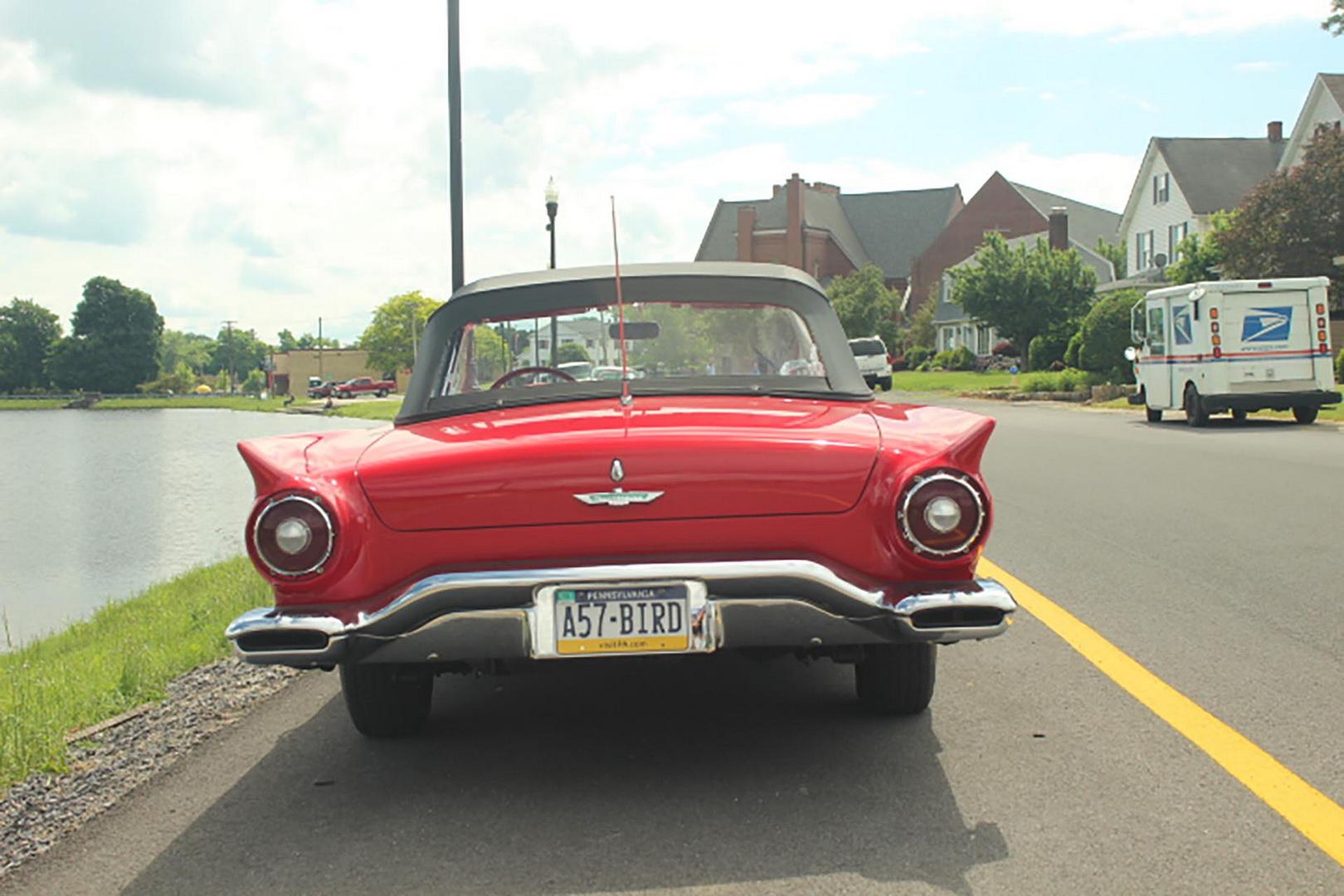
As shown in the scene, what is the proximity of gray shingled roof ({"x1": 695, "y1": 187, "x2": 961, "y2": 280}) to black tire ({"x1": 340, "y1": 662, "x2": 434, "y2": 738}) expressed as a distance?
10132 cm

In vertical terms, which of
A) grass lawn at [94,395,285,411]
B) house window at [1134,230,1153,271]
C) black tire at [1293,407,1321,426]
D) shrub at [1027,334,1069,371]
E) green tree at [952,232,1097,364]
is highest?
house window at [1134,230,1153,271]

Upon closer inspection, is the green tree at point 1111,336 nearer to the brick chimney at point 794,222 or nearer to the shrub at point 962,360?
the shrub at point 962,360

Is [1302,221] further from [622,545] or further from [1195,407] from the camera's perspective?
[622,545]

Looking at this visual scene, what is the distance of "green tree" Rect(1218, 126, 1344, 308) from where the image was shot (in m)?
35.7

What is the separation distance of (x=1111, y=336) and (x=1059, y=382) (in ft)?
7.60

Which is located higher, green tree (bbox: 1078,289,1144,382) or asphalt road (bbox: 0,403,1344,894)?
green tree (bbox: 1078,289,1144,382)

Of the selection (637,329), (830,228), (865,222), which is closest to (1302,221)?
(637,329)

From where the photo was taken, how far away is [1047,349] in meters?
49.5

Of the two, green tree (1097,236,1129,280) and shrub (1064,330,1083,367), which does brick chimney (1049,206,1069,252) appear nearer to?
green tree (1097,236,1129,280)

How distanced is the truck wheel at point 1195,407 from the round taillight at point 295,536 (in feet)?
66.6

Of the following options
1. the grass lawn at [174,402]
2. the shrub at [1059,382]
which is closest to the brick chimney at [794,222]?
the grass lawn at [174,402]

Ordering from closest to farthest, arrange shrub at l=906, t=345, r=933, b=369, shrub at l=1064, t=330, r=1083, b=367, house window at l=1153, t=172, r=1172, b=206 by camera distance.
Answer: shrub at l=1064, t=330, r=1083, b=367
house window at l=1153, t=172, r=1172, b=206
shrub at l=906, t=345, r=933, b=369

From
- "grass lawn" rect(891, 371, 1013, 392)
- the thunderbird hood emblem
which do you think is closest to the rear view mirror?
the thunderbird hood emblem

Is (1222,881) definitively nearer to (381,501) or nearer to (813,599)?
(813,599)
